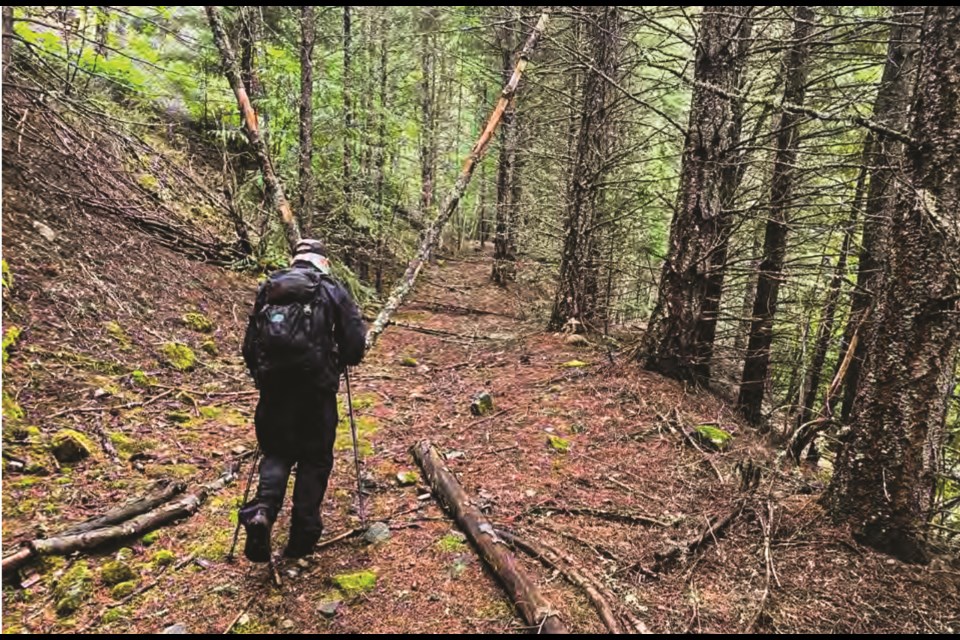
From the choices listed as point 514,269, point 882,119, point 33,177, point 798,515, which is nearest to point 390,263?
point 514,269

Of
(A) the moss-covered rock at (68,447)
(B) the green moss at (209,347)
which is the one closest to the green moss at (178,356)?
(B) the green moss at (209,347)

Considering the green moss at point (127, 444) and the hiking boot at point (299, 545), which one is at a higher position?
the green moss at point (127, 444)

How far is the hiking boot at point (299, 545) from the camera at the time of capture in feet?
12.5

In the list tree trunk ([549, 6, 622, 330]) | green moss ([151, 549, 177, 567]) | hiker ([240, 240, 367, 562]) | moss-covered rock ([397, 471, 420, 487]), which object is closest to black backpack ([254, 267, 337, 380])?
hiker ([240, 240, 367, 562])

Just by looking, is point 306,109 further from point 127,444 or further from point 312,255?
point 127,444

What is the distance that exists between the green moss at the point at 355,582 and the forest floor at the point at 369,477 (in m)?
0.03

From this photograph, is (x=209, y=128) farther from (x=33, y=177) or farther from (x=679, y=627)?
(x=679, y=627)

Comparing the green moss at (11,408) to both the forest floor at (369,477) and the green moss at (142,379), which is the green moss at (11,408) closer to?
the forest floor at (369,477)

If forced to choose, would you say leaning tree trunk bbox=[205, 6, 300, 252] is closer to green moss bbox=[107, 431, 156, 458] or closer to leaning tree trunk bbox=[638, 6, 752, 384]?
green moss bbox=[107, 431, 156, 458]

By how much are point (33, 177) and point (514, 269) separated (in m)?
13.4

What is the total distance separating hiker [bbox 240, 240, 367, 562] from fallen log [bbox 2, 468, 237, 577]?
1.08 metres

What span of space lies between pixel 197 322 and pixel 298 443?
5.28 meters

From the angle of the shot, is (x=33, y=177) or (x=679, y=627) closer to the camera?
(x=679, y=627)

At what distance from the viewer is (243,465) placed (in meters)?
5.26
